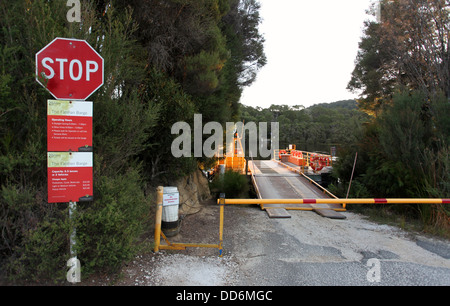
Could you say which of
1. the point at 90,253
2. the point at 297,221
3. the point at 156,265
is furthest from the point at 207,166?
the point at 90,253

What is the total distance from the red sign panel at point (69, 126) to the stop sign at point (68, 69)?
14 cm

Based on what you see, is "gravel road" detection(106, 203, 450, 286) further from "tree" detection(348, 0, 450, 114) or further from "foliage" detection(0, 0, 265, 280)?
"tree" detection(348, 0, 450, 114)

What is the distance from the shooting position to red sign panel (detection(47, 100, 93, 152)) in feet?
9.54

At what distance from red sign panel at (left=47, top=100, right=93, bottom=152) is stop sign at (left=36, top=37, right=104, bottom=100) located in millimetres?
136

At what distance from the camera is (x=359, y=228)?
632cm

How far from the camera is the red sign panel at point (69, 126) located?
291 centimetres

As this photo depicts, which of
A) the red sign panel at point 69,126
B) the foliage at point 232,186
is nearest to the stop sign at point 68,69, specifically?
the red sign panel at point 69,126

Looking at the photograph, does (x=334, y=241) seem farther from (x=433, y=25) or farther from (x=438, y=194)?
(x=433, y=25)

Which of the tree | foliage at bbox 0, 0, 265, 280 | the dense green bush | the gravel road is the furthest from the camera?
the tree

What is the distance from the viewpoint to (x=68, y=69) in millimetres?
3062

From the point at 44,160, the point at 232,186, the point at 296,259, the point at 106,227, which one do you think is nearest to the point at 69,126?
the point at 44,160

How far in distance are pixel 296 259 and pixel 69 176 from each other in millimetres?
3442

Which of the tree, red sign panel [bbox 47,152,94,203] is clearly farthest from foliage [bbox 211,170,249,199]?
red sign panel [bbox 47,152,94,203]

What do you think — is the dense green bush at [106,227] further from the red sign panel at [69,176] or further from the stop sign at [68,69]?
the stop sign at [68,69]
